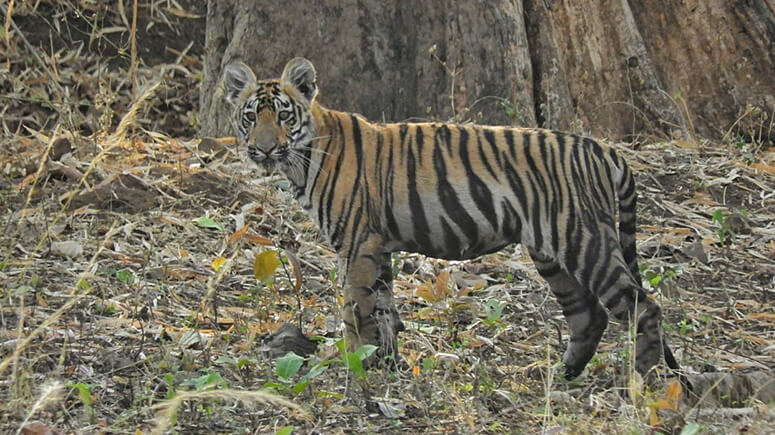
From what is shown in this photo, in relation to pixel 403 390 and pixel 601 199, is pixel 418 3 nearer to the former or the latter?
→ pixel 601 199

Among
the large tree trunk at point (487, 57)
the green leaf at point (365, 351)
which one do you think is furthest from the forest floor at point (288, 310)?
the large tree trunk at point (487, 57)

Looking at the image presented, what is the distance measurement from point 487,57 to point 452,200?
2980mm

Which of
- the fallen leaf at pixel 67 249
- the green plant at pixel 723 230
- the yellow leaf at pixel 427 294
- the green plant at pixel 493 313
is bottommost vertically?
the green plant at pixel 493 313

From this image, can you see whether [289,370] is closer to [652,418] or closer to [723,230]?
[652,418]

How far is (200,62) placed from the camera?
501 inches

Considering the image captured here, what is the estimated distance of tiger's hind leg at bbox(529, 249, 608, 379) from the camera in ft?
19.6

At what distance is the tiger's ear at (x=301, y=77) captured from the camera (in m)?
6.17

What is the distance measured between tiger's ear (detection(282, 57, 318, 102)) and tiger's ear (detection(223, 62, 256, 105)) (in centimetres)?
18

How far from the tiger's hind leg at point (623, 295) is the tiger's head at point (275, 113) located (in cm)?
155

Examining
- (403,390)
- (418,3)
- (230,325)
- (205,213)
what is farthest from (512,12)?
(403,390)

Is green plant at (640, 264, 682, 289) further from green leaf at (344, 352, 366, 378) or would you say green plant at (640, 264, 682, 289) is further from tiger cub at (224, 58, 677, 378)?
green leaf at (344, 352, 366, 378)

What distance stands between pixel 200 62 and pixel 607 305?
801 cm

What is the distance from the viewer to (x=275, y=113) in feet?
19.9

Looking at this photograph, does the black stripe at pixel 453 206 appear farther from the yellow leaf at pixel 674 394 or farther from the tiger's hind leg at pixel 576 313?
the yellow leaf at pixel 674 394
